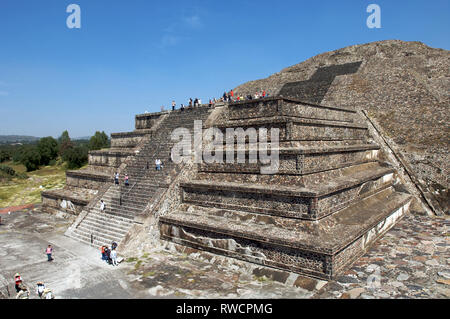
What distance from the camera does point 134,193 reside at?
11289 millimetres

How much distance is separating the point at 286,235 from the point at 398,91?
13.0 metres

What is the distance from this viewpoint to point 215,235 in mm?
8562

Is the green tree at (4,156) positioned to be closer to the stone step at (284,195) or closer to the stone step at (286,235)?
the stone step at (284,195)

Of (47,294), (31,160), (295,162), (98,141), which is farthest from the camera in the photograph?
(98,141)

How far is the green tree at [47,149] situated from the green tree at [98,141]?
472 cm

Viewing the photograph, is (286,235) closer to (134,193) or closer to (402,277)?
(402,277)

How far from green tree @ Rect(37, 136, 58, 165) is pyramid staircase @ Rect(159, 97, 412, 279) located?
36793mm

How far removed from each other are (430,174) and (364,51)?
12.6m

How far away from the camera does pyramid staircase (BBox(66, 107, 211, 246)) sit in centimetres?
1015

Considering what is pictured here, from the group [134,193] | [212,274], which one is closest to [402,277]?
[212,274]

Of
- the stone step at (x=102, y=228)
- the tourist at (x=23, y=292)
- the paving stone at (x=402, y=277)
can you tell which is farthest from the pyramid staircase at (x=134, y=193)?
the paving stone at (x=402, y=277)

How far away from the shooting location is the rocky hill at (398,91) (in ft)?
43.6
